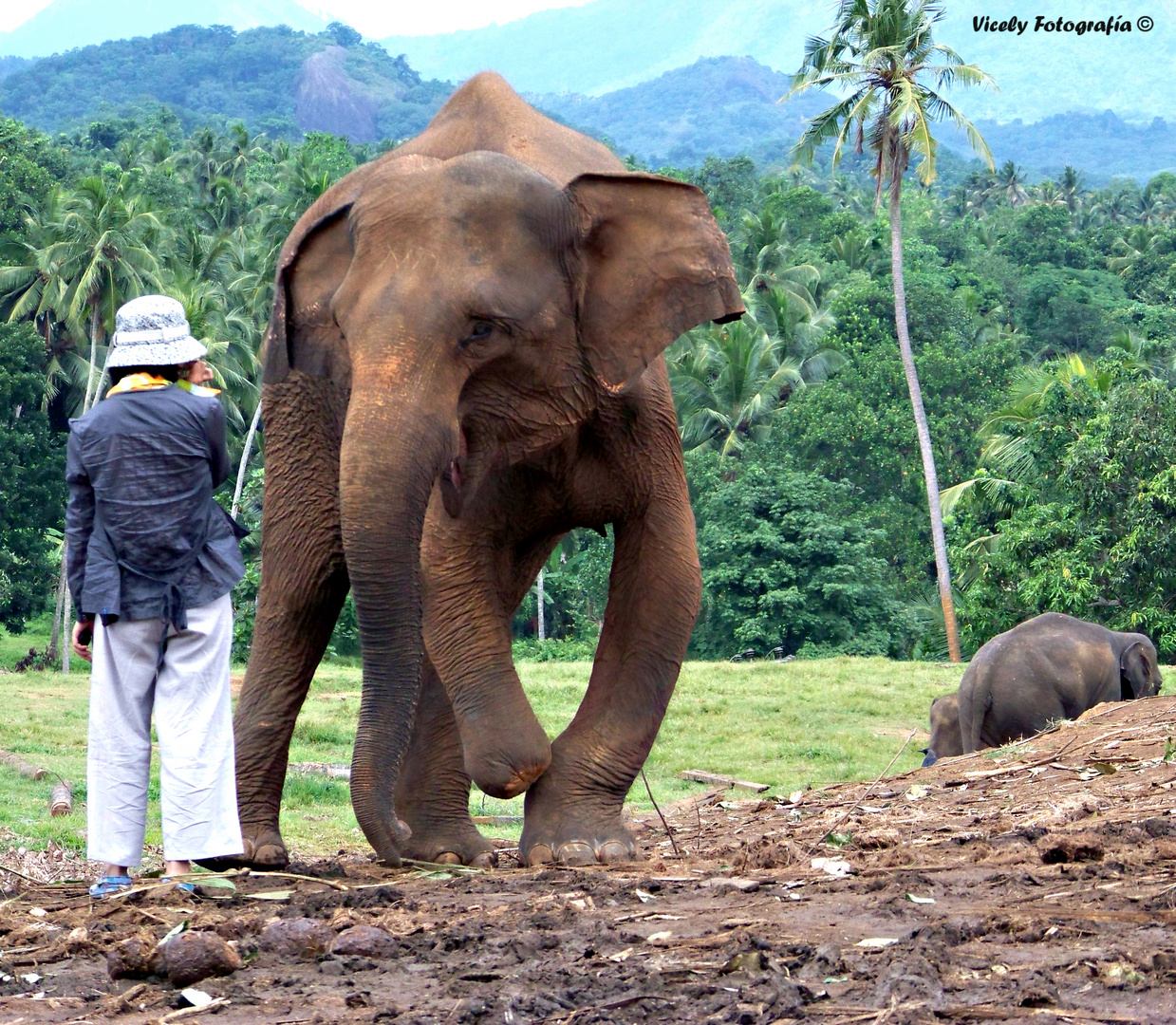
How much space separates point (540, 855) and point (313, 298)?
80.2 inches

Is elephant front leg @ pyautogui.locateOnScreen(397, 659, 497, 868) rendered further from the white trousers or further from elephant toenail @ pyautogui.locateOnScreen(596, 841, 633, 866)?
the white trousers

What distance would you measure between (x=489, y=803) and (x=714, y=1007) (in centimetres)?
826

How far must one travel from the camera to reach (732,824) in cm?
727

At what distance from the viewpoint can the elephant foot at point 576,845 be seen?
17.9 ft

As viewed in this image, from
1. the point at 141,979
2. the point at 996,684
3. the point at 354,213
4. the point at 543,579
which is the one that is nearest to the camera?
the point at 141,979

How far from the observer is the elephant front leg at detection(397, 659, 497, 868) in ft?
20.7

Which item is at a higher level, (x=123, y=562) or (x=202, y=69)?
(x=202, y=69)

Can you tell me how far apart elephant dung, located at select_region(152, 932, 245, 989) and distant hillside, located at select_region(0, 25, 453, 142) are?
130 metres

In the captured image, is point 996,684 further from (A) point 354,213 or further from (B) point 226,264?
(B) point 226,264

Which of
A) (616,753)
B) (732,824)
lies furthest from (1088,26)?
(616,753)

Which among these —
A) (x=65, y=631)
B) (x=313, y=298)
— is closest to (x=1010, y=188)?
(x=65, y=631)

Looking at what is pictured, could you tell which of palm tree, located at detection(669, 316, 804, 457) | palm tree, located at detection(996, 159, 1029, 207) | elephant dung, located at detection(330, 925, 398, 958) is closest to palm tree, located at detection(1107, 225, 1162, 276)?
palm tree, located at detection(669, 316, 804, 457)

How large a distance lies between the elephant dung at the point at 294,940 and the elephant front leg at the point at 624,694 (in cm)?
201

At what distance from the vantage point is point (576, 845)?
17.9 ft
